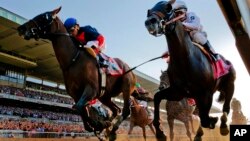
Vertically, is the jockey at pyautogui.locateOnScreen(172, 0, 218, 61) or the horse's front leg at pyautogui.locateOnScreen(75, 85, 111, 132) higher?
the jockey at pyautogui.locateOnScreen(172, 0, 218, 61)

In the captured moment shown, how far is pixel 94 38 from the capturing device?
22.7 feet

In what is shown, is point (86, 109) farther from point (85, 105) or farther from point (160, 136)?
point (160, 136)

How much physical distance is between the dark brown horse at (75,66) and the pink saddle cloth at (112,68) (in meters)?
0.10

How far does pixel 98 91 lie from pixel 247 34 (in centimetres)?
504

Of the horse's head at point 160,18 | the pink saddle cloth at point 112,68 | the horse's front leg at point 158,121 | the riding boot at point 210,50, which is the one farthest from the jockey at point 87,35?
the horse's head at point 160,18

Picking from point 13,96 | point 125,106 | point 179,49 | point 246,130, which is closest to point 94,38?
point 125,106

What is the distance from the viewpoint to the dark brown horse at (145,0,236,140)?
14.4ft

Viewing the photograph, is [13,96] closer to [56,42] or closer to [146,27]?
[56,42]

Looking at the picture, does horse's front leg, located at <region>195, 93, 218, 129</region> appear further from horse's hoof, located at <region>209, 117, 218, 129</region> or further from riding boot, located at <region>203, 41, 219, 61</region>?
riding boot, located at <region>203, 41, 219, 61</region>

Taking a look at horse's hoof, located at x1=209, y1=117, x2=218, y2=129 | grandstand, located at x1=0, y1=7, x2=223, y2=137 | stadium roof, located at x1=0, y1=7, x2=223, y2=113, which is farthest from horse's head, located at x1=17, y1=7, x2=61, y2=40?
stadium roof, located at x1=0, y1=7, x2=223, y2=113

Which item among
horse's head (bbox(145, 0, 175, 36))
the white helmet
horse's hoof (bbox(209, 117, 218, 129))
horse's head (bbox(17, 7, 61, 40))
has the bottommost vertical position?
horse's hoof (bbox(209, 117, 218, 129))

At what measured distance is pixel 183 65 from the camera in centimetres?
469

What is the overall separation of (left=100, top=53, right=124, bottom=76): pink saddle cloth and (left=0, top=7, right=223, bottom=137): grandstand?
9301mm

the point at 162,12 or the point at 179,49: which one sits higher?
the point at 162,12
